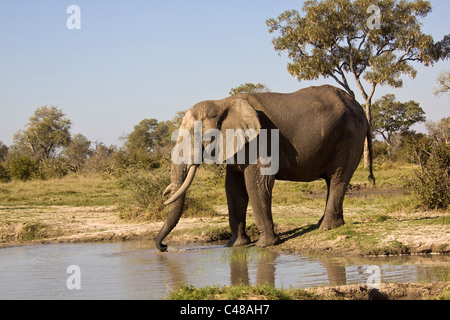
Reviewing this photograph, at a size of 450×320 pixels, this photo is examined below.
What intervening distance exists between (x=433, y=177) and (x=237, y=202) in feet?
16.2

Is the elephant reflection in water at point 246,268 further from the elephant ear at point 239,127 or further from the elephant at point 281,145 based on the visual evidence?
the elephant ear at point 239,127

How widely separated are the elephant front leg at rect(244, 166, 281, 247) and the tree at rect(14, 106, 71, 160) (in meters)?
47.0

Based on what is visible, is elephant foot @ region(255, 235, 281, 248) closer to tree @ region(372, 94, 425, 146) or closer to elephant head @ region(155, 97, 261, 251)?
elephant head @ region(155, 97, 261, 251)

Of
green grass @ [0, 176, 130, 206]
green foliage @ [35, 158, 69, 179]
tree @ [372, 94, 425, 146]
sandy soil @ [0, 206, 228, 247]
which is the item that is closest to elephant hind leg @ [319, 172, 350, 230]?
sandy soil @ [0, 206, 228, 247]

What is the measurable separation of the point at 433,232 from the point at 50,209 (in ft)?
37.7

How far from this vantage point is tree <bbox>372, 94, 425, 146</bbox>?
55019 mm

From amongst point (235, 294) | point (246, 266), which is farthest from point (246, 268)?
point (235, 294)

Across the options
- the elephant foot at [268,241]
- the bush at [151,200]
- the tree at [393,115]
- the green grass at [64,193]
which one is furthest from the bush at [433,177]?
the tree at [393,115]

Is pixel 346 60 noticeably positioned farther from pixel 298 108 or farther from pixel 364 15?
pixel 298 108

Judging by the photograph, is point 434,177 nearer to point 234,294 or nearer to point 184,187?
point 184,187

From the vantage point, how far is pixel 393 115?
184ft

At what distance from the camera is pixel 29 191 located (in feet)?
78.4

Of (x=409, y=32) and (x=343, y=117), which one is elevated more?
(x=409, y=32)
